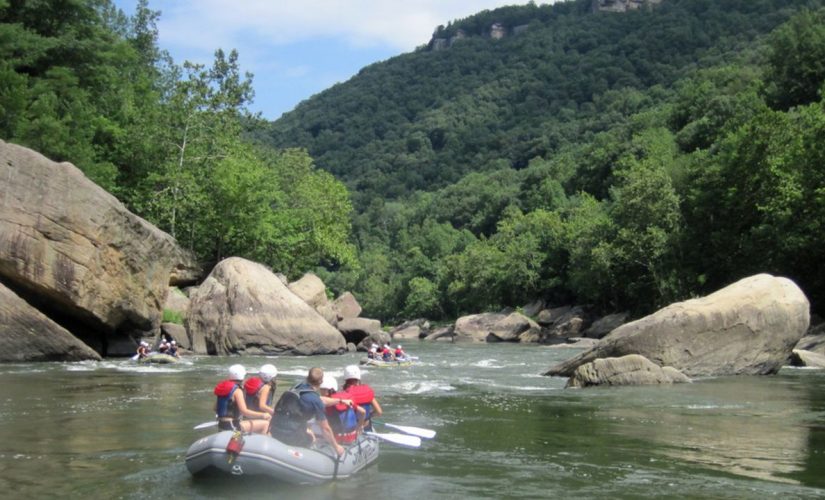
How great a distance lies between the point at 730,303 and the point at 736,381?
2.29 m

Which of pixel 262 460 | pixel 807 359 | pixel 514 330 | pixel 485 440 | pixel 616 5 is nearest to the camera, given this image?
pixel 262 460

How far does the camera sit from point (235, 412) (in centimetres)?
1122

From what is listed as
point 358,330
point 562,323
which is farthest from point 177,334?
point 562,323

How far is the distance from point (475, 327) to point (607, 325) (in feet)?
48.7

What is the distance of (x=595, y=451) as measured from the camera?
41.6 feet

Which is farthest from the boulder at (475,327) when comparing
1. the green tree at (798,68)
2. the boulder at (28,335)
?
the boulder at (28,335)

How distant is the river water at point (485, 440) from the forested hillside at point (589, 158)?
21.3 m

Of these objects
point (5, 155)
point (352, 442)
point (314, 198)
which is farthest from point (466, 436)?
point (314, 198)

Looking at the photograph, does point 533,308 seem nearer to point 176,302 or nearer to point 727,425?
point 176,302

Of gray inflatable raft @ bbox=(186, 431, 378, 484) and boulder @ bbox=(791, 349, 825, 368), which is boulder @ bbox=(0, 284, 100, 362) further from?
boulder @ bbox=(791, 349, 825, 368)

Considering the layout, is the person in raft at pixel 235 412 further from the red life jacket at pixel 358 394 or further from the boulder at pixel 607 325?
the boulder at pixel 607 325

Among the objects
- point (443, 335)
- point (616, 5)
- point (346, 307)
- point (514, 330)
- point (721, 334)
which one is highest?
point (616, 5)

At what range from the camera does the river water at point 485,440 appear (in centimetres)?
1016

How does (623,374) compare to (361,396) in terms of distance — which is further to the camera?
(623,374)
